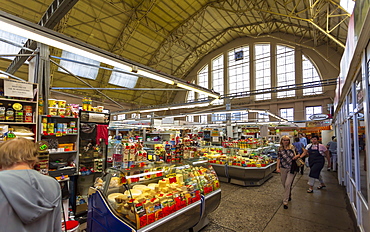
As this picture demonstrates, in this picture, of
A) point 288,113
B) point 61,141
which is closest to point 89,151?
point 61,141

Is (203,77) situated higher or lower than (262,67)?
lower

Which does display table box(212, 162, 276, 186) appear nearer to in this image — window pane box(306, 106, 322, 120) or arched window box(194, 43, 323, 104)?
arched window box(194, 43, 323, 104)

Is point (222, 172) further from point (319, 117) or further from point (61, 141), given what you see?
point (319, 117)

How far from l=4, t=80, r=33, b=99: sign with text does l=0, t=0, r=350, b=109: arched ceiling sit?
12.2m

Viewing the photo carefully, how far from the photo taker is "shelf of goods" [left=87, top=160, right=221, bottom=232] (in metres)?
Result: 2.61

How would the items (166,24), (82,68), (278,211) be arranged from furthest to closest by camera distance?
(166,24)
(82,68)
(278,211)

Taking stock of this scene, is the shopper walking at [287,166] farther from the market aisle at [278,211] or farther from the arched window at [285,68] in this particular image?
the arched window at [285,68]

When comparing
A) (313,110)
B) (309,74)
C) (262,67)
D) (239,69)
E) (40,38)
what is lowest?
(40,38)

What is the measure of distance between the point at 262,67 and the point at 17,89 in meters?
22.3

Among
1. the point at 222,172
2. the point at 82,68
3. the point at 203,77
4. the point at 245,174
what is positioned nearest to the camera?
the point at 245,174

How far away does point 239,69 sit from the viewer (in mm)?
23359

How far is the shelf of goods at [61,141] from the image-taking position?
385 cm

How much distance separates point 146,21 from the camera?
17094mm

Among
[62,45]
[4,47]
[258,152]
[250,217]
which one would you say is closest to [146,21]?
[4,47]
